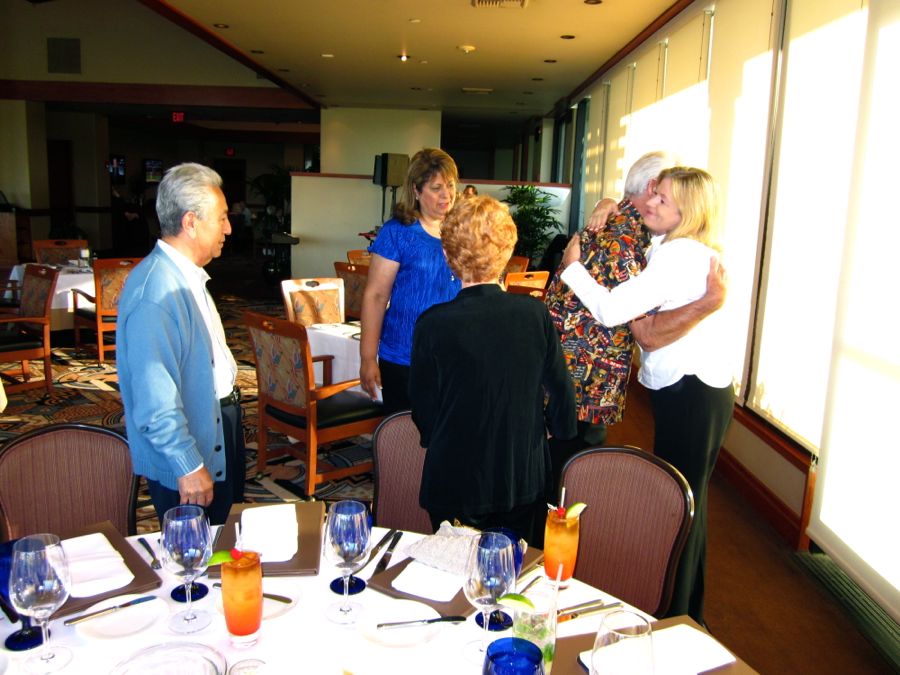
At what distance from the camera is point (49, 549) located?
1.29 m

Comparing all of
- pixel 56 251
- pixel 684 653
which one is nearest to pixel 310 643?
pixel 684 653

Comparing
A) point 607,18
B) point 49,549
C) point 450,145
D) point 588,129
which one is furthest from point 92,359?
point 450,145

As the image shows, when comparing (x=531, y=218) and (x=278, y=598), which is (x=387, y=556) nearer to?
(x=278, y=598)

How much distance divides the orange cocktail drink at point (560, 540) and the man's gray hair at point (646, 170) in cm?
124

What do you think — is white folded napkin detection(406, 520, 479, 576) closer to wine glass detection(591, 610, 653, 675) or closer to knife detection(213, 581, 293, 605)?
knife detection(213, 581, 293, 605)

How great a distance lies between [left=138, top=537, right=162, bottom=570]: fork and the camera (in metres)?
1.56

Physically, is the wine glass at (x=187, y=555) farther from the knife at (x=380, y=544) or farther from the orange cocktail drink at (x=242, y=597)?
the knife at (x=380, y=544)

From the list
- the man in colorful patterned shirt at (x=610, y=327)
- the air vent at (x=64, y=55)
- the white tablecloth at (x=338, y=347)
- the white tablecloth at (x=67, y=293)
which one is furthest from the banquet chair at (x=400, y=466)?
the air vent at (x=64, y=55)

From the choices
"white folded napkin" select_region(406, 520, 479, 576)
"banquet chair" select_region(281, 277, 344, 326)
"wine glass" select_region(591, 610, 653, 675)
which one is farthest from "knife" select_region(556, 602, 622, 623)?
"banquet chair" select_region(281, 277, 344, 326)

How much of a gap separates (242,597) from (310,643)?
15cm

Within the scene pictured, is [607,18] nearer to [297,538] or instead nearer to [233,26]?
[233,26]

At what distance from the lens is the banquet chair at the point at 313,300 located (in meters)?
4.85

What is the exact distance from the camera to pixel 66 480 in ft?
6.86

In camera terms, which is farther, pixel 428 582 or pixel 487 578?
pixel 428 582
